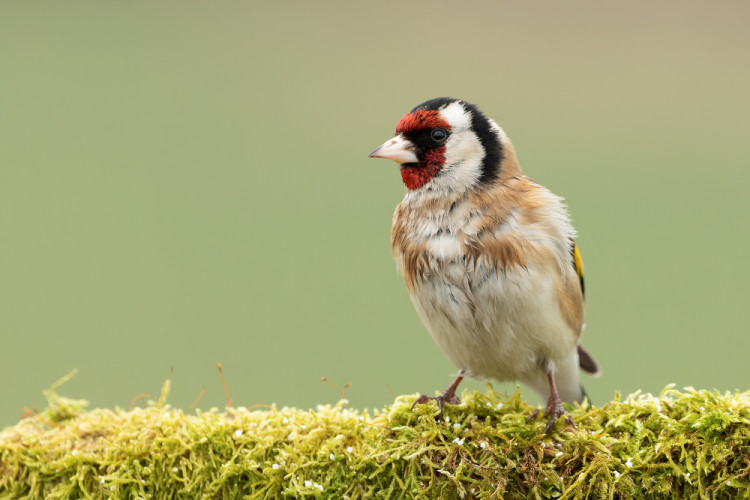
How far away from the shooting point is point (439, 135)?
130 inches

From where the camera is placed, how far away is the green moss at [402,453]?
8.32ft

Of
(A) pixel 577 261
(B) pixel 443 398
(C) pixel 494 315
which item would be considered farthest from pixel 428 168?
(B) pixel 443 398

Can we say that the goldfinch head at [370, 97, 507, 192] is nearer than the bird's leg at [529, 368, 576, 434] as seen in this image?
No

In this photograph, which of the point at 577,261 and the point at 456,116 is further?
the point at 577,261

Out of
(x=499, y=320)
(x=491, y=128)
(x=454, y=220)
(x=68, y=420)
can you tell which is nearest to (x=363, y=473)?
(x=499, y=320)

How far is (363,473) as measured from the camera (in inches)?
108

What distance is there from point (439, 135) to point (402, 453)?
4.60ft

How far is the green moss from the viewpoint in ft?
8.32

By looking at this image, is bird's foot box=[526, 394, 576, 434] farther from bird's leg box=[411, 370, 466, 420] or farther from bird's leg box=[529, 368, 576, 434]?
bird's leg box=[411, 370, 466, 420]

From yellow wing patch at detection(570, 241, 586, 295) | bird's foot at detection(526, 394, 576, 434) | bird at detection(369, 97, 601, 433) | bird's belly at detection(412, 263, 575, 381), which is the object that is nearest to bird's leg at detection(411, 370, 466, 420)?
bird at detection(369, 97, 601, 433)

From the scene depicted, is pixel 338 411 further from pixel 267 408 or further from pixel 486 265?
pixel 486 265

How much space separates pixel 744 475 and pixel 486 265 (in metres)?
1.20

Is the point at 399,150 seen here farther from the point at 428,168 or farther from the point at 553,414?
the point at 553,414

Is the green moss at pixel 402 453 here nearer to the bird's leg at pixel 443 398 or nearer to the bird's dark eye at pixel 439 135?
the bird's leg at pixel 443 398
